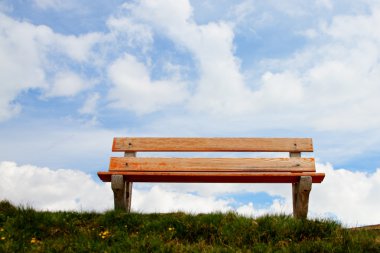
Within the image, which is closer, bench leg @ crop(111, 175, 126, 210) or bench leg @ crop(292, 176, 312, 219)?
bench leg @ crop(292, 176, 312, 219)

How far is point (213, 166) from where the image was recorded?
7637 millimetres

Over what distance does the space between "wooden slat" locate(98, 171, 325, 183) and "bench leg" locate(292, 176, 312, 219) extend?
0.11m

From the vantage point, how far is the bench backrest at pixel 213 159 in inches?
301

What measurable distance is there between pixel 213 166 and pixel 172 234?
5.99 ft

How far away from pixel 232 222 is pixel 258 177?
51.4 inches

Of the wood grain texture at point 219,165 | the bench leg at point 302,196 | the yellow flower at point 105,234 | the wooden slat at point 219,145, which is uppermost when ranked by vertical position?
the wooden slat at point 219,145

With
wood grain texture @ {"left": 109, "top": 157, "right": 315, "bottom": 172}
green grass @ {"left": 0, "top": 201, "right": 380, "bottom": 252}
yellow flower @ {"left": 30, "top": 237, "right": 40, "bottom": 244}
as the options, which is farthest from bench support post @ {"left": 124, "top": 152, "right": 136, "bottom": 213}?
yellow flower @ {"left": 30, "top": 237, "right": 40, "bottom": 244}

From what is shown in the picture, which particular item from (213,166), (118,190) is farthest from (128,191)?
(213,166)

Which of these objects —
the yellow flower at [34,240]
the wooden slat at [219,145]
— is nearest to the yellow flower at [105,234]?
the yellow flower at [34,240]

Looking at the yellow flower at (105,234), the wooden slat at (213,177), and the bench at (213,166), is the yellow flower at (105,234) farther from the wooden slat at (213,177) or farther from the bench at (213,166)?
the wooden slat at (213,177)

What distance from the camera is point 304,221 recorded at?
6242mm

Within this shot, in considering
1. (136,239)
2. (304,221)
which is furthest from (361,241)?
(136,239)

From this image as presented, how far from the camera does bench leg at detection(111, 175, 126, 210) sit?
7.38 metres

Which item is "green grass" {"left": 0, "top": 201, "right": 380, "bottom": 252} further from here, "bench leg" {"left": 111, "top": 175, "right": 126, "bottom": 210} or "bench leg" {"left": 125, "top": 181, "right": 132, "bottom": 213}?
"bench leg" {"left": 125, "top": 181, "right": 132, "bottom": 213}
